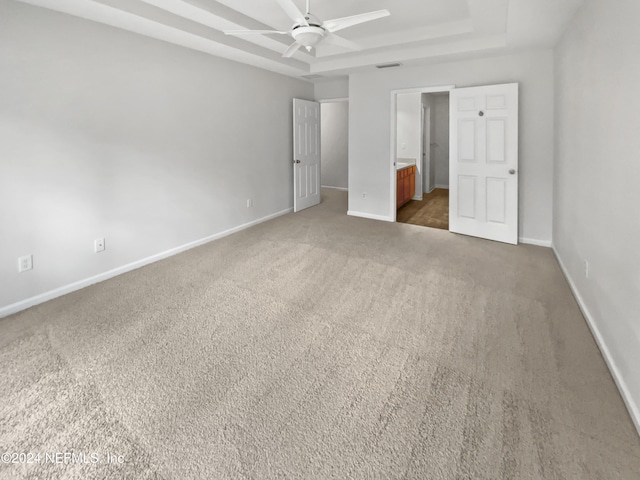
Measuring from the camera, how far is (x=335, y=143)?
356 inches

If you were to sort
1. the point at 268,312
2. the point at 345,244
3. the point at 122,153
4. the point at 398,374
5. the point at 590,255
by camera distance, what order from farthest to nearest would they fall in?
the point at 345,244, the point at 122,153, the point at 268,312, the point at 590,255, the point at 398,374

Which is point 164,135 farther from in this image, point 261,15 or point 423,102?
point 423,102

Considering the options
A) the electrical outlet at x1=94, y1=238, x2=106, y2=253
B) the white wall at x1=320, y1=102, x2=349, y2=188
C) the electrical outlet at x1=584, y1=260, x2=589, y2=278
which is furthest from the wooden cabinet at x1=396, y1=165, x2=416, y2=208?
the electrical outlet at x1=94, y1=238, x2=106, y2=253

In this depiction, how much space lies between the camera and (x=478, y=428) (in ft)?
5.32

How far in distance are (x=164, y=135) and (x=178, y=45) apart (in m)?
1.04

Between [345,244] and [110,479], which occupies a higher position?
[345,244]

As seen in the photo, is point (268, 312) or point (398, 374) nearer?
point (398, 374)

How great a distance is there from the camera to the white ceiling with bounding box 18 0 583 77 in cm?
298

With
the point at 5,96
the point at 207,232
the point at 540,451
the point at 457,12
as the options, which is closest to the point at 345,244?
the point at 207,232

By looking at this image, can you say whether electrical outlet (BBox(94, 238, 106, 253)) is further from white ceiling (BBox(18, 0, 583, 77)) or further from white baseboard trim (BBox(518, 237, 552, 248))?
white baseboard trim (BBox(518, 237, 552, 248))

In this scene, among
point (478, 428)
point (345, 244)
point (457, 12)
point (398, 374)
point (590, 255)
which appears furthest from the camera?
point (345, 244)

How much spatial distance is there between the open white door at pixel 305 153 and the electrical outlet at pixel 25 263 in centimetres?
400

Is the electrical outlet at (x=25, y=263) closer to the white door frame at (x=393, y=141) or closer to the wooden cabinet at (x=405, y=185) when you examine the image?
the white door frame at (x=393, y=141)

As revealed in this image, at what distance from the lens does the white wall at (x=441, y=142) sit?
891 centimetres
